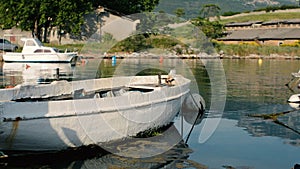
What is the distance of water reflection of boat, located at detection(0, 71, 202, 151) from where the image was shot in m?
11.1

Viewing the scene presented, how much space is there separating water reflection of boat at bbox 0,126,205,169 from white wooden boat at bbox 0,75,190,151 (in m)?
0.32

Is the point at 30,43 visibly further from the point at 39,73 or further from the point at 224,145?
the point at 224,145

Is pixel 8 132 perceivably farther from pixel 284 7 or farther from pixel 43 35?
pixel 284 7

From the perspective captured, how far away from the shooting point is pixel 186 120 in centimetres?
1909

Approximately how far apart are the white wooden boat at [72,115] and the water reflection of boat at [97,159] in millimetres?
316

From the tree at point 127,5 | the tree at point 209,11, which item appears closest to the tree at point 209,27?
the tree at point 127,5

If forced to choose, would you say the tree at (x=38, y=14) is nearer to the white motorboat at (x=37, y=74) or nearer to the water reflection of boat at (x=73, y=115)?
the white motorboat at (x=37, y=74)

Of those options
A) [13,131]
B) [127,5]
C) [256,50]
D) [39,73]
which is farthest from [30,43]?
[256,50]

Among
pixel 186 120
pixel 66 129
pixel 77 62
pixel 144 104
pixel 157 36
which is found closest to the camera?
pixel 66 129

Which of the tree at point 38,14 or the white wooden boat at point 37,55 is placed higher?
the tree at point 38,14

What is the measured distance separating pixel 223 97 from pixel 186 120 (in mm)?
7899

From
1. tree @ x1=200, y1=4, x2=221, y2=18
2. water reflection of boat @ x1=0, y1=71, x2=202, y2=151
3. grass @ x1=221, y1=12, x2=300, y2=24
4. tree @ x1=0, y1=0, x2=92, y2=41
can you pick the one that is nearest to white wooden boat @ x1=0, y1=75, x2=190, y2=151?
water reflection of boat @ x1=0, y1=71, x2=202, y2=151

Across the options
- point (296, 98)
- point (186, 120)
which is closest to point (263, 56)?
point (296, 98)

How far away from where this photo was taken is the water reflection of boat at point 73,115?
1110 cm
